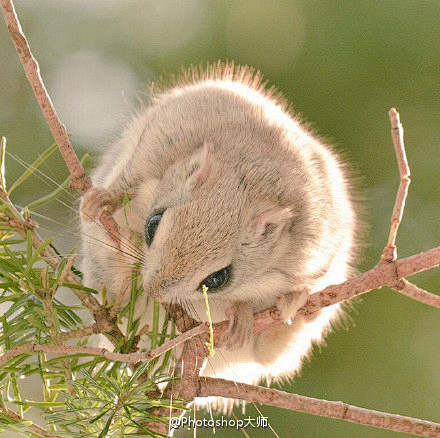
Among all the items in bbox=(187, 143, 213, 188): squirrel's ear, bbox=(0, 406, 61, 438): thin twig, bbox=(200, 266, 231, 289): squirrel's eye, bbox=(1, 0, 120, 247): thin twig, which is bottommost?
bbox=(0, 406, 61, 438): thin twig

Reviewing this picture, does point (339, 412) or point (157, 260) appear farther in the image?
point (157, 260)

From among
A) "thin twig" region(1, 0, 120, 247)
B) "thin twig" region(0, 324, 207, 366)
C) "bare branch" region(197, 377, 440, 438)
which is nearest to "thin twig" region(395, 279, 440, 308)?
"bare branch" region(197, 377, 440, 438)

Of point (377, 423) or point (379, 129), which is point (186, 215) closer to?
point (377, 423)

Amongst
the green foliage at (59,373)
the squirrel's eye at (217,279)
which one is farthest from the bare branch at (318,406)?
the squirrel's eye at (217,279)

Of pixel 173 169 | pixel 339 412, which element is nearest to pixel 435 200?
pixel 173 169

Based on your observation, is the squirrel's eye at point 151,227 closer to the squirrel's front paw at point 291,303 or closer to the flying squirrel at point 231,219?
the flying squirrel at point 231,219

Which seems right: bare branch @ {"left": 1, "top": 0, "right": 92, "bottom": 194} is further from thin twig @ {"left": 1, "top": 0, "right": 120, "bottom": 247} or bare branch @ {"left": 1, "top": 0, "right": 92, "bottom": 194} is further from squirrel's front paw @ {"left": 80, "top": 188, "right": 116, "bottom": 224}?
squirrel's front paw @ {"left": 80, "top": 188, "right": 116, "bottom": 224}
